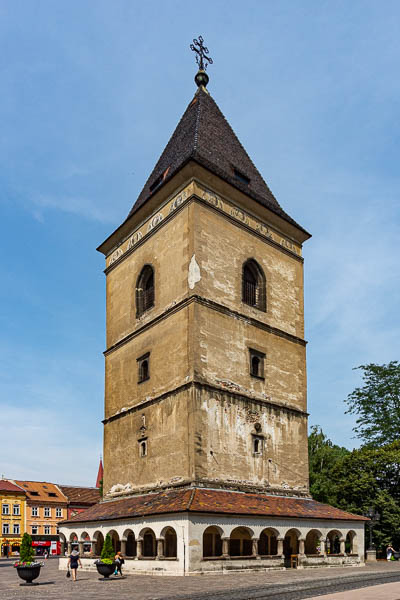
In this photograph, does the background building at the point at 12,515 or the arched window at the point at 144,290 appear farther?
the background building at the point at 12,515

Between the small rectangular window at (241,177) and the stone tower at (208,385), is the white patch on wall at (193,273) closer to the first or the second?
the stone tower at (208,385)

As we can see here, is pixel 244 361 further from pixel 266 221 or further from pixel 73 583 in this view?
pixel 73 583

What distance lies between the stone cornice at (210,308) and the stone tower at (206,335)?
0.17ft

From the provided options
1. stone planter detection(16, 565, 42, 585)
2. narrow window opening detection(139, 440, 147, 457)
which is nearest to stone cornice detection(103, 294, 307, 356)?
narrow window opening detection(139, 440, 147, 457)

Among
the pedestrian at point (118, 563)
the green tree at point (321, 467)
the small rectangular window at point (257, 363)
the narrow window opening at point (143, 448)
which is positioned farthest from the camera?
the green tree at point (321, 467)

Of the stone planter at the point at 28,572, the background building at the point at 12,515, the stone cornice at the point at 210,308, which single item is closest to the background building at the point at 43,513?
the background building at the point at 12,515

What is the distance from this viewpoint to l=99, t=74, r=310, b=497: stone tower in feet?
75.7

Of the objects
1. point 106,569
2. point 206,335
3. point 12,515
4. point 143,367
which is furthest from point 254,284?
point 12,515

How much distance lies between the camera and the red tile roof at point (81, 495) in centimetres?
7294

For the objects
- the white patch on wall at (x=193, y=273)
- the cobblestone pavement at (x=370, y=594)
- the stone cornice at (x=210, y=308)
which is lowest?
the cobblestone pavement at (x=370, y=594)

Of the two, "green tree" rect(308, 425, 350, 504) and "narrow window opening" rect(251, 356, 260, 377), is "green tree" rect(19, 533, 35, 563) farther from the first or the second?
"green tree" rect(308, 425, 350, 504)

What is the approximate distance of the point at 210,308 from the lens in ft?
79.5

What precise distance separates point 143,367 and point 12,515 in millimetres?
47862

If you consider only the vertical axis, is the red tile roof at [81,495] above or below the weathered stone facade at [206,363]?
below
